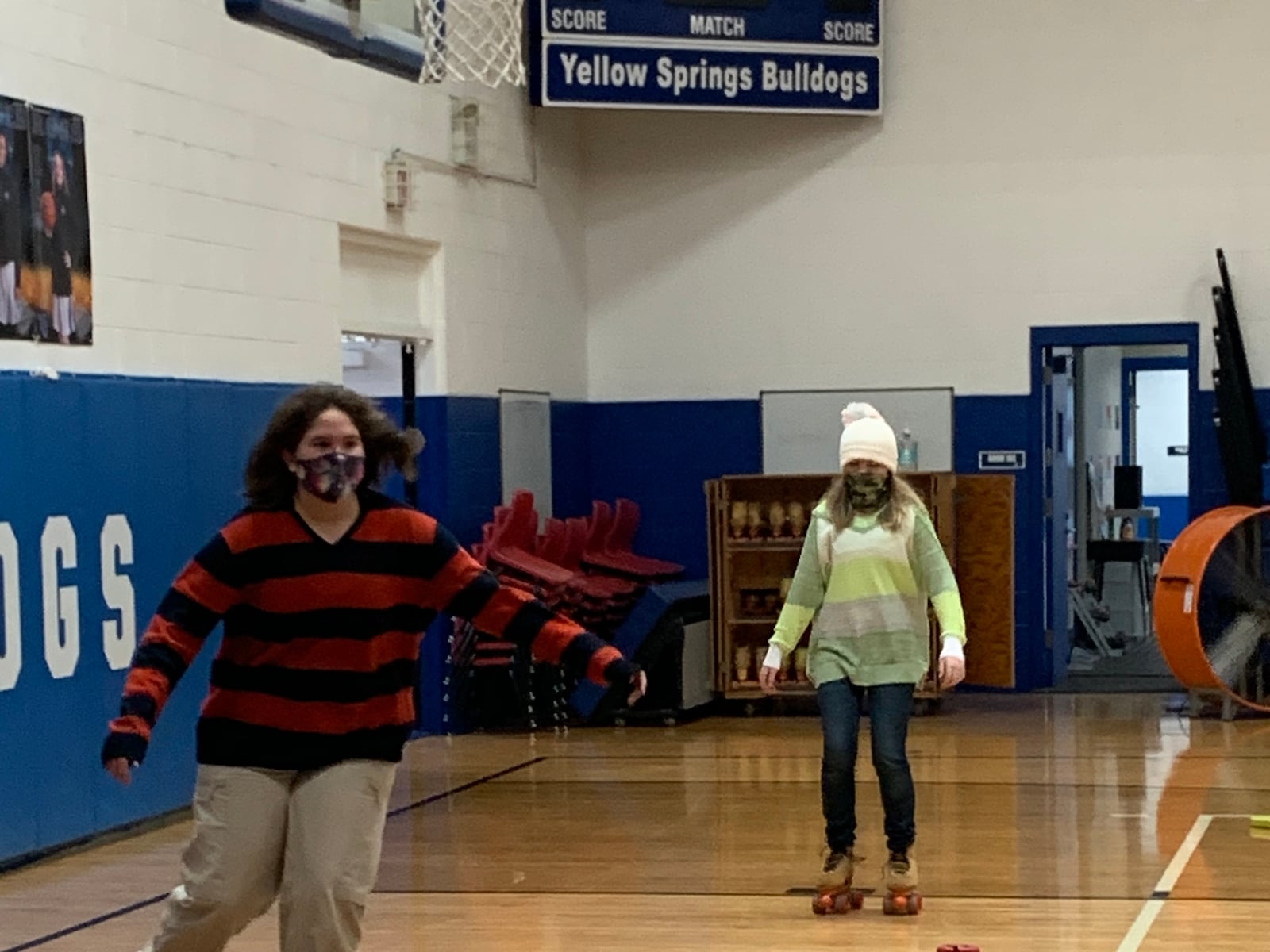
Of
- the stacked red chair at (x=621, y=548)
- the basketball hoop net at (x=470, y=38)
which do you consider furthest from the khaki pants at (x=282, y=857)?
the stacked red chair at (x=621, y=548)

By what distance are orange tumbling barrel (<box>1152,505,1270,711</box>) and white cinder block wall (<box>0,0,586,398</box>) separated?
14.2ft

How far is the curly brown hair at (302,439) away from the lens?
201 inches

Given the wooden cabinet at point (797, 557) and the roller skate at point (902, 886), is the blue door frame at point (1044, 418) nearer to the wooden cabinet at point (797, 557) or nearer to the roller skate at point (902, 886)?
the wooden cabinet at point (797, 557)

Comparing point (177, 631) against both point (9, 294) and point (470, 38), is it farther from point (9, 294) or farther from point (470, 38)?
point (470, 38)

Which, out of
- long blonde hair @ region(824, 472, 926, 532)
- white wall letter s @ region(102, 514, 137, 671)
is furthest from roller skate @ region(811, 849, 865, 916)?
white wall letter s @ region(102, 514, 137, 671)

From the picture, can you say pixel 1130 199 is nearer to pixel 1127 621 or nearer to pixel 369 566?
pixel 1127 621

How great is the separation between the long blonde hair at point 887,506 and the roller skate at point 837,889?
44.5 inches

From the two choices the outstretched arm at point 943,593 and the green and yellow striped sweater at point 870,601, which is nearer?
the outstretched arm at point 943,593

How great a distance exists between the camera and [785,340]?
14.8 metres

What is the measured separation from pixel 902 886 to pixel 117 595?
3896 millimetres

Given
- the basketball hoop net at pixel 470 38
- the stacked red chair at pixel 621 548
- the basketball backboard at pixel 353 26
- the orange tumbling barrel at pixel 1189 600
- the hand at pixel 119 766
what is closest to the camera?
the hand at pixel 119 766

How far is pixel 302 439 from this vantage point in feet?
16.7

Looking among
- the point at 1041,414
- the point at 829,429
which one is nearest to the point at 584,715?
the point at 829,429

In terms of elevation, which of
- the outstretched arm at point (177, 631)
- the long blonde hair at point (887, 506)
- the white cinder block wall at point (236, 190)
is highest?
the white cinder block wall at point (236, 190)
